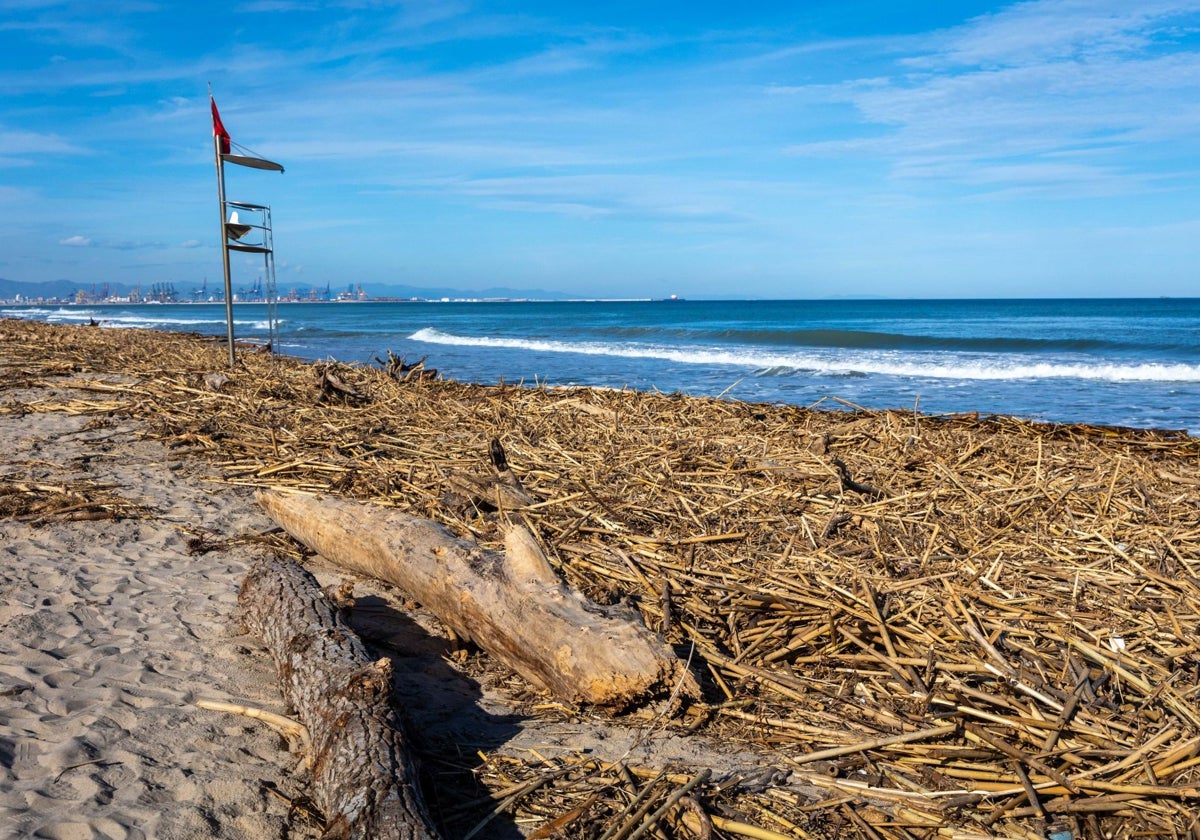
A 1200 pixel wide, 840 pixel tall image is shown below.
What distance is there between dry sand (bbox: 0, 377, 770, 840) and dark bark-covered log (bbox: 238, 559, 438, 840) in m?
0.12

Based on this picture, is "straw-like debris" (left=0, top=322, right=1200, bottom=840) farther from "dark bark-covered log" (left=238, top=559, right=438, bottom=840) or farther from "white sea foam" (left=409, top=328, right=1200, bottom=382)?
"white sea foam" (left=409, top=328, right=1200, bottom=382)

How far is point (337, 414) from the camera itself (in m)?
7.79

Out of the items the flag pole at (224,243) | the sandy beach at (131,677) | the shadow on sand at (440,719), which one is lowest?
the shadow on sand at (440,719)

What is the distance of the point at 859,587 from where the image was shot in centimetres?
363

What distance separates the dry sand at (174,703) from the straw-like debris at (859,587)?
0.63ft

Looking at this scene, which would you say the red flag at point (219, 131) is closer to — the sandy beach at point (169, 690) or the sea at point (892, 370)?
the sea at point (892, 370)

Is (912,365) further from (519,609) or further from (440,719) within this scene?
(440,719)

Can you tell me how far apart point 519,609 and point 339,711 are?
81 cm

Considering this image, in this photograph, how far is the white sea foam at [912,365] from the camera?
18172 mm

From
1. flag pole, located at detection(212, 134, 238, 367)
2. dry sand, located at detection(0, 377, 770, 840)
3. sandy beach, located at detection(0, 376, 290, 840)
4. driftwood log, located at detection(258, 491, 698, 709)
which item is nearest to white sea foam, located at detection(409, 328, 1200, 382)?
flag pole, located at detection(212, 134, 238, 367)

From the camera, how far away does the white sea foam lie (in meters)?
18.2

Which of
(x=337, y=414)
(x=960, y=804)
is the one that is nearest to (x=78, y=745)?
(x=960, y=804)

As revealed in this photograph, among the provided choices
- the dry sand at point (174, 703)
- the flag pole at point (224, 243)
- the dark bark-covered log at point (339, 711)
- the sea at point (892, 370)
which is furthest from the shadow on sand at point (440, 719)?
the flag pole at point (224, 243)

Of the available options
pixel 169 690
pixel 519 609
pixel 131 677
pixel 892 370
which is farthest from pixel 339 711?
pixel 892 370
